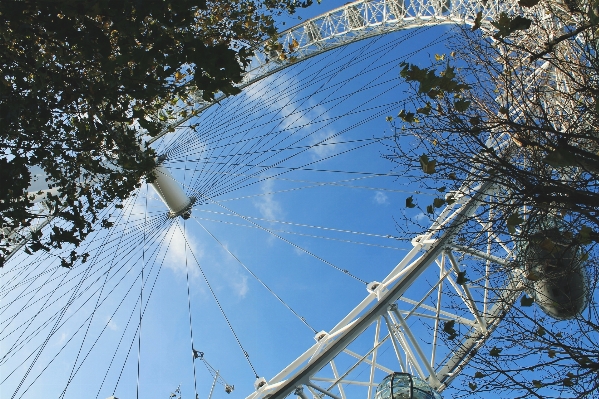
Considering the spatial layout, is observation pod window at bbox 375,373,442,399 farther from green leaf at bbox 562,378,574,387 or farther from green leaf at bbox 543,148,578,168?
green leaf at bbox 543,148,578,168

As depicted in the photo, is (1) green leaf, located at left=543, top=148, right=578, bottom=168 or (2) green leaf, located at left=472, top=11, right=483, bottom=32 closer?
(1) green leaf, located at left=543, top=148, right=578, bottom=168

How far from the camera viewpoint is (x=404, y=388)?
10195 mm

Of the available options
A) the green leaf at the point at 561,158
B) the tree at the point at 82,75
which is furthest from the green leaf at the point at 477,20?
the tree at the point at 82,75

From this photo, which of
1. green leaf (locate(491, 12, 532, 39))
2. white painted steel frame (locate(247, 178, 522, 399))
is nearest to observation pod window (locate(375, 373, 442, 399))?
white painted steel frame (locate(247, 178, 522, 399))

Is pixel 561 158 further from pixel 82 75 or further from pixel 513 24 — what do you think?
pixel 82 75

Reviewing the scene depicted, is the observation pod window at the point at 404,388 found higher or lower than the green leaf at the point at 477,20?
lower

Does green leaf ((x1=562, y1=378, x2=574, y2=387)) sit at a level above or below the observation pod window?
above

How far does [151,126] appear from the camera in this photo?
21.8 ft

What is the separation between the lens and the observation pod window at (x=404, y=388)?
10.1 metres

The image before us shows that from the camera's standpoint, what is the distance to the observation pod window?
10133 mm

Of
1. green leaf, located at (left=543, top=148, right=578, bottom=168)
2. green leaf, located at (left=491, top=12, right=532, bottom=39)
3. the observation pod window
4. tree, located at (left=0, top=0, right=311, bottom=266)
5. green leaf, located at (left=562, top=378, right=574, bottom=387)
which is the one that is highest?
tree, located at (left=0, top=0, right=311, bottom=266)

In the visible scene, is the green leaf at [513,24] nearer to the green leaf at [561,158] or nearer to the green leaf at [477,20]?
the green leaf at [477,20]

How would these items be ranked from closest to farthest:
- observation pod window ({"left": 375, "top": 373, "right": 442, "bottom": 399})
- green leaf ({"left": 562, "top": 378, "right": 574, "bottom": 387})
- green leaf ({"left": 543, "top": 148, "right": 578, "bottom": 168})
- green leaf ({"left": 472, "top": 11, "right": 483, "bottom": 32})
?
green leaf ({"left": 543, "top": 148, "right": 578, "bottom": 168}) < green leaf ({"left": 472, "top": 11, "right": 483, "bottom": 32}) < green leaf ({"left": 562, "top": 378, "right": 574, "bottom": 387}) < observation pod window ({"left": 375, "top": 373, "right": 442, "bottom": 399})

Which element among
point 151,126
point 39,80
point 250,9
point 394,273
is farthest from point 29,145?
point 394,273
